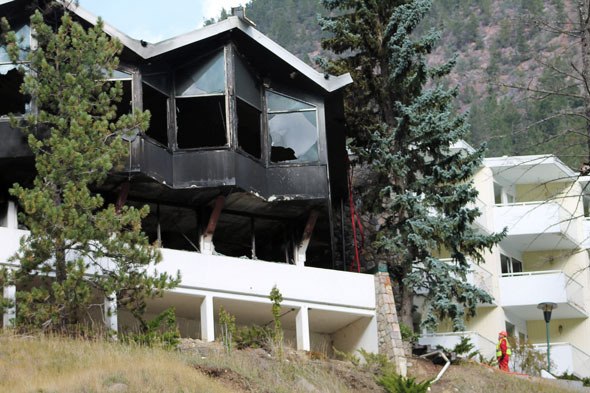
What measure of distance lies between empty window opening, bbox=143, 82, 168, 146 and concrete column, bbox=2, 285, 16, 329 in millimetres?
6189

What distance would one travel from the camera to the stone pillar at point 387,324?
107 ft

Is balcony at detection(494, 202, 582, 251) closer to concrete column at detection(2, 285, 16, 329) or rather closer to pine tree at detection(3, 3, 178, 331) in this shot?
pine tree at detection(3, 3, 178, 331)

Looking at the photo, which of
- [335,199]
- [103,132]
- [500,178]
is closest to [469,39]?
[500,178]

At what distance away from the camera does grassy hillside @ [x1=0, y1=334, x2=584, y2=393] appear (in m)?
24.1

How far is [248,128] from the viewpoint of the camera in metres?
33.9

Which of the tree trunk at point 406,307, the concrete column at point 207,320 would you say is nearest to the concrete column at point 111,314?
the concrete column at point 207,320

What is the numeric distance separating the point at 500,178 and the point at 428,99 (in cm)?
1145

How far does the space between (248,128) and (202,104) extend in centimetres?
142

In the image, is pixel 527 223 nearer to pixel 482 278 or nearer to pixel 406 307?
pixel 482 278

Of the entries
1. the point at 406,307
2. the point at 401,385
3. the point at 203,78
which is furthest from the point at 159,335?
the point at 406,307

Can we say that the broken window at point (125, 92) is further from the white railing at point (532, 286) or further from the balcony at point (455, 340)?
the white railing at point (532, 286)

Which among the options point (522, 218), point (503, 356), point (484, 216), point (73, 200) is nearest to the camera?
point (73, 200)

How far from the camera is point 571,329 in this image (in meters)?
46.3

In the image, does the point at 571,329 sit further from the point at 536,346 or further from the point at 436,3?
the point at 436,3
